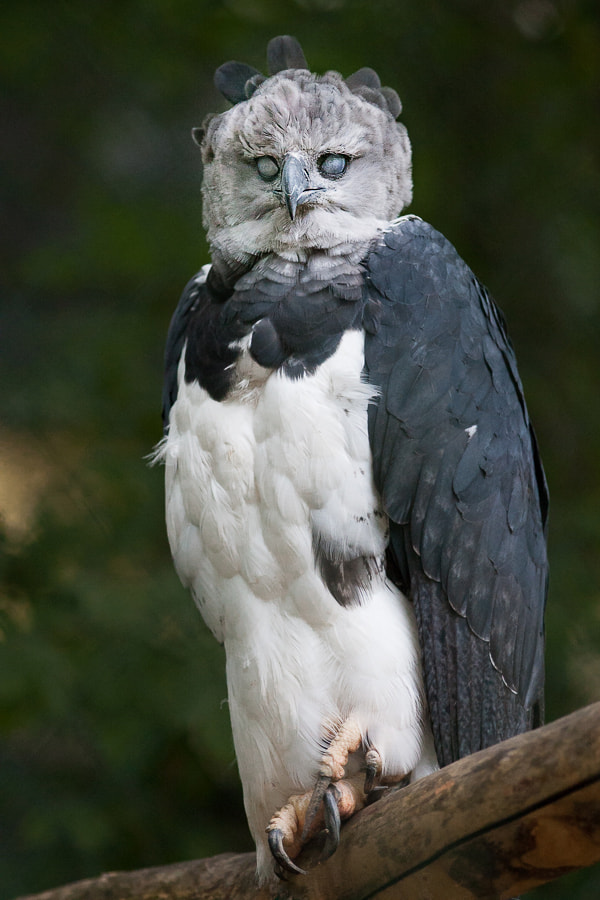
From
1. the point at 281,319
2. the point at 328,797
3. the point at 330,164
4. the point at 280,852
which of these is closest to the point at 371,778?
the point at 328,797

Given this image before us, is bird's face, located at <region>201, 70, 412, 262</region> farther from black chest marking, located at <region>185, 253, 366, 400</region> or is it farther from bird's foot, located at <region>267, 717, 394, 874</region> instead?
bird's foot, located at <region>267, 717, 394, 874</region>

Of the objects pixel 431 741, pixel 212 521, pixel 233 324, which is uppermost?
pixel 233 324

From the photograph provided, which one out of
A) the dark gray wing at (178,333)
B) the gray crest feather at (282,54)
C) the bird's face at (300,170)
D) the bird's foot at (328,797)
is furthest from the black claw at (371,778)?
the gray crest feather at (282,54)

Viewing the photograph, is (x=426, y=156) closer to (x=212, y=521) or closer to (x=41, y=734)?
(x=212, y=521)

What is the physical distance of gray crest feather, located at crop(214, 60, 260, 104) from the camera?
109 inches

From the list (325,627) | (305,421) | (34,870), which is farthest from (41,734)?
(305,421)

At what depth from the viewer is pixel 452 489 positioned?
2369 mm

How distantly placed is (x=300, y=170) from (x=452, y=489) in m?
0.86

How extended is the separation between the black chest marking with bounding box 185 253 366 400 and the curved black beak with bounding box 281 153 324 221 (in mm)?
137

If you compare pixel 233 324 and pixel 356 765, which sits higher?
pixel 233 324

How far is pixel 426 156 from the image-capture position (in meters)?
4.03

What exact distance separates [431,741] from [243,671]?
475 millimetres

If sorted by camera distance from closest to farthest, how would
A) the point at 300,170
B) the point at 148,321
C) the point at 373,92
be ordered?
the point at 300,170 < the point at 373,92 < the point at 148,321

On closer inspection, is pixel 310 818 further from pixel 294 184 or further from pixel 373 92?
pixel 373 92
